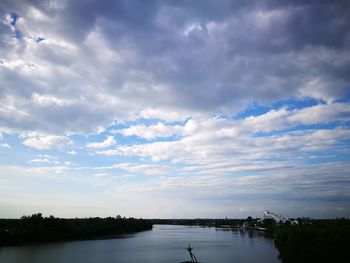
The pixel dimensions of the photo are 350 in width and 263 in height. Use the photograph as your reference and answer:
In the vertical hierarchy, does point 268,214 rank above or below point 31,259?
above

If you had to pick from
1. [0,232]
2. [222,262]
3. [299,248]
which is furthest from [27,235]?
[299,248]

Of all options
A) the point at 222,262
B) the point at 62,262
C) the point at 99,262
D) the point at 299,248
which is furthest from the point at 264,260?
the point at 62,262

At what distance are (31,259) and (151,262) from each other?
16621mm

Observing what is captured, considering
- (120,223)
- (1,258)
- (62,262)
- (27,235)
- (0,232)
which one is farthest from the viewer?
(120,223)

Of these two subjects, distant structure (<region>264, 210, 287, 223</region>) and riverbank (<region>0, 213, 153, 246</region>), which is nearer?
riverbank (<region>0, 213, 153, 246</region>)

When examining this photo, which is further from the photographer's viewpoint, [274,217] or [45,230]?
[274,217]

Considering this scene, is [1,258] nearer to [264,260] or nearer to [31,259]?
[31,259]

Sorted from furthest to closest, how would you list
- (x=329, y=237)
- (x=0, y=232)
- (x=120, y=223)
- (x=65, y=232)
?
(x=120, y=223) < (x=65, y=232) < (x=0, y=232) < (x=329, y=237)

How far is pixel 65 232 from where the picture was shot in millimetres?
88250

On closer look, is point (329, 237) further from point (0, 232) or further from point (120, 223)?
point (120, 223)

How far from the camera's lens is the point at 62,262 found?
150 feet

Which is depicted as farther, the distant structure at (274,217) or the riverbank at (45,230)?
the distant structure at (274,217)

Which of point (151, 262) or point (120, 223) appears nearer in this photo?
point (151, 262)

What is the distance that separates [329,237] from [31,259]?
37.9 m
